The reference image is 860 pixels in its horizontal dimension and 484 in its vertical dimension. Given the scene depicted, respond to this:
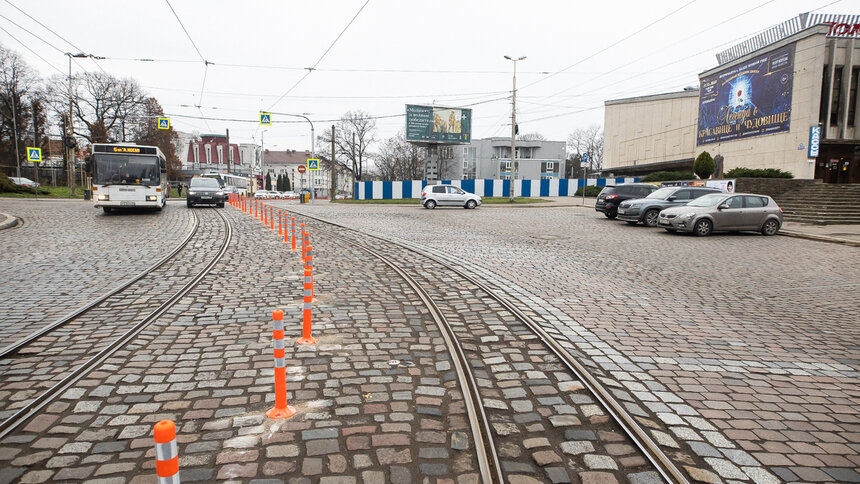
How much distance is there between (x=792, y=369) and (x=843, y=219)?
21.8m

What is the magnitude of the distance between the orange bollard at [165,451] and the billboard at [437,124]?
45.4m

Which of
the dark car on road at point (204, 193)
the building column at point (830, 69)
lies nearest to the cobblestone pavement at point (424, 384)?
the dark car on road at point (204, 193)

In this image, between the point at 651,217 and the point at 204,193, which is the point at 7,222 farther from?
the point at 651,217

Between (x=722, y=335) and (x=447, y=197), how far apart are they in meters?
26.1

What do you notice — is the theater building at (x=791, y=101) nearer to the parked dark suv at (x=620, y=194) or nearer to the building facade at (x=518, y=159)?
the parked dark suv at (x=620, y=194)

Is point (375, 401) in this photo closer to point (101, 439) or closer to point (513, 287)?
point (101, 439)

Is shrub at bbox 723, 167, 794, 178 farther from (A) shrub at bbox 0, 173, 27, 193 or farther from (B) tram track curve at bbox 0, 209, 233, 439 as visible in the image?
(A) shrub at bbox 0, 173, 27, 193

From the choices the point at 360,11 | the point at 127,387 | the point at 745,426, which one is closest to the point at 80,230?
the point at 360,11

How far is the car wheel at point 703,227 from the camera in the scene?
16345 mm

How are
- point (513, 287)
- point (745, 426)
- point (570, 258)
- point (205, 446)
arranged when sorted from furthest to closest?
point (570, 258) < point (513, 287) < point (745, 426) < point (205, 446)

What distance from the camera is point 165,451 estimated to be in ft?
6.35

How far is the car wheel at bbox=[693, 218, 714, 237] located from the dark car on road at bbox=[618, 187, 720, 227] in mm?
2959

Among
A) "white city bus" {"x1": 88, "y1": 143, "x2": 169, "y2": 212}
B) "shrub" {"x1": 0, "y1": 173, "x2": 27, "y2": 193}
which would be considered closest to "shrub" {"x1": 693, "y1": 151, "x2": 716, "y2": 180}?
"white city bus" {"x1": 88, "y1": 143, "x2": 169, "y2": 212}

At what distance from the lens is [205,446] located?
124 inches
